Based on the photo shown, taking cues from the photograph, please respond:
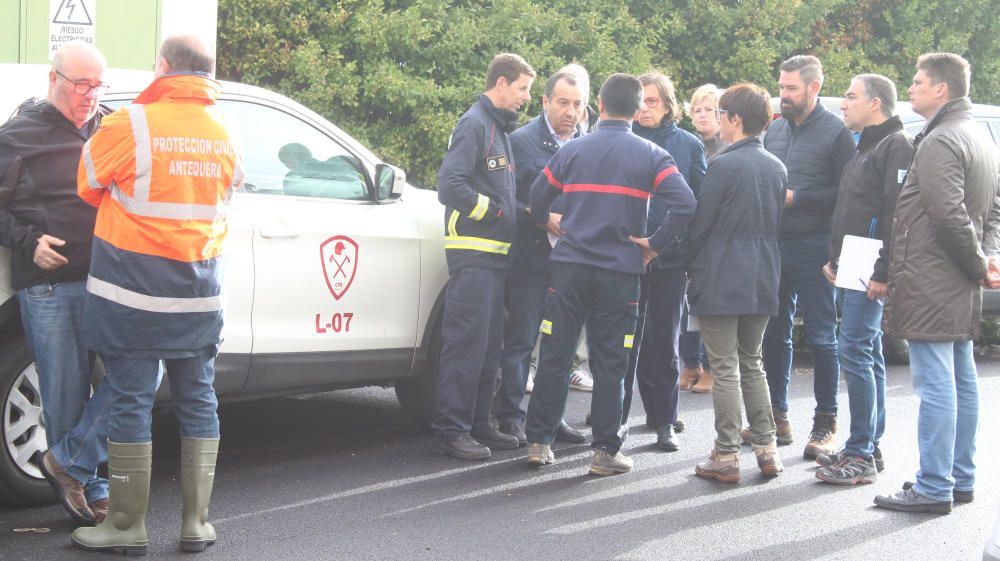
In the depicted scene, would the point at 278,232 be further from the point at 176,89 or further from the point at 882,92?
the point at 882,92

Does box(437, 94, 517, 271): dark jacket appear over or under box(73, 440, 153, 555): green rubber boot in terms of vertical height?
over

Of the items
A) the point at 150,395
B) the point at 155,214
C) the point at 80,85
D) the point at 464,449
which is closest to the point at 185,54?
the point at 80,85

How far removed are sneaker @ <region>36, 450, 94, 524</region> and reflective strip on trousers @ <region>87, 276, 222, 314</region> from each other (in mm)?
807

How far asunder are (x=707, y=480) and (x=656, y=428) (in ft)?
3.22

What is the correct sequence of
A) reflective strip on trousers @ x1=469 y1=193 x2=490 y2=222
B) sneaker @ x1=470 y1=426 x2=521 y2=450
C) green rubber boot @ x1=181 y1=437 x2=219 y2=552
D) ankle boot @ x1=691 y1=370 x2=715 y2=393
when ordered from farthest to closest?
ankle boot @ x1=691 y1=370 x2=715 y2=393
sneaker @ x1=470 y1=426 x2=521 y2=450
reflective strip on trousers @ x1=469 y1=193 x2=490 y2=222
green rubber boot @ x1=181 y1=437 x2=219 y2=552

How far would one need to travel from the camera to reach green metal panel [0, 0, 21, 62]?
7719 mm

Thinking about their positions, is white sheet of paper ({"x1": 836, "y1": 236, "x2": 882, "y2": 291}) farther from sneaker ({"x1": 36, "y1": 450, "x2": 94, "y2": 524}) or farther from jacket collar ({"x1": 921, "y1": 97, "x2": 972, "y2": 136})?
sneaker ({"x1": 36, "y1": 450, "x2": 94, "y2": 524})

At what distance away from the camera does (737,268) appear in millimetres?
6133

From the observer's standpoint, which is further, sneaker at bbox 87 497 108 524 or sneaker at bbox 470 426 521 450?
sneaker at bbox 470 426 521 450

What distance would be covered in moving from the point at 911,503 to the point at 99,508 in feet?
11.6

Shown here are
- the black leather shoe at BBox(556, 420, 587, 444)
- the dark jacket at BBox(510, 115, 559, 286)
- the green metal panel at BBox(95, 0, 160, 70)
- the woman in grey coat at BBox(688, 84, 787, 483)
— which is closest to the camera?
the woman in grey coat at BBox(688, 84, 787, 483)

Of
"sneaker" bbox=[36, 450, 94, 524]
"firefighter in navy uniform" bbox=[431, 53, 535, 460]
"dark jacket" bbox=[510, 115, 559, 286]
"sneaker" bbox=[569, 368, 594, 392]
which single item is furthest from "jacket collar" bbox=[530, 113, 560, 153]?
"sneaker" bbox=[36, 450, 94, 524]

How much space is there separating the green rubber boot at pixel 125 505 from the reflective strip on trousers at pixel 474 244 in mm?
2156

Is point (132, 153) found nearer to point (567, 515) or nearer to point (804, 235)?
point (567, 515)
